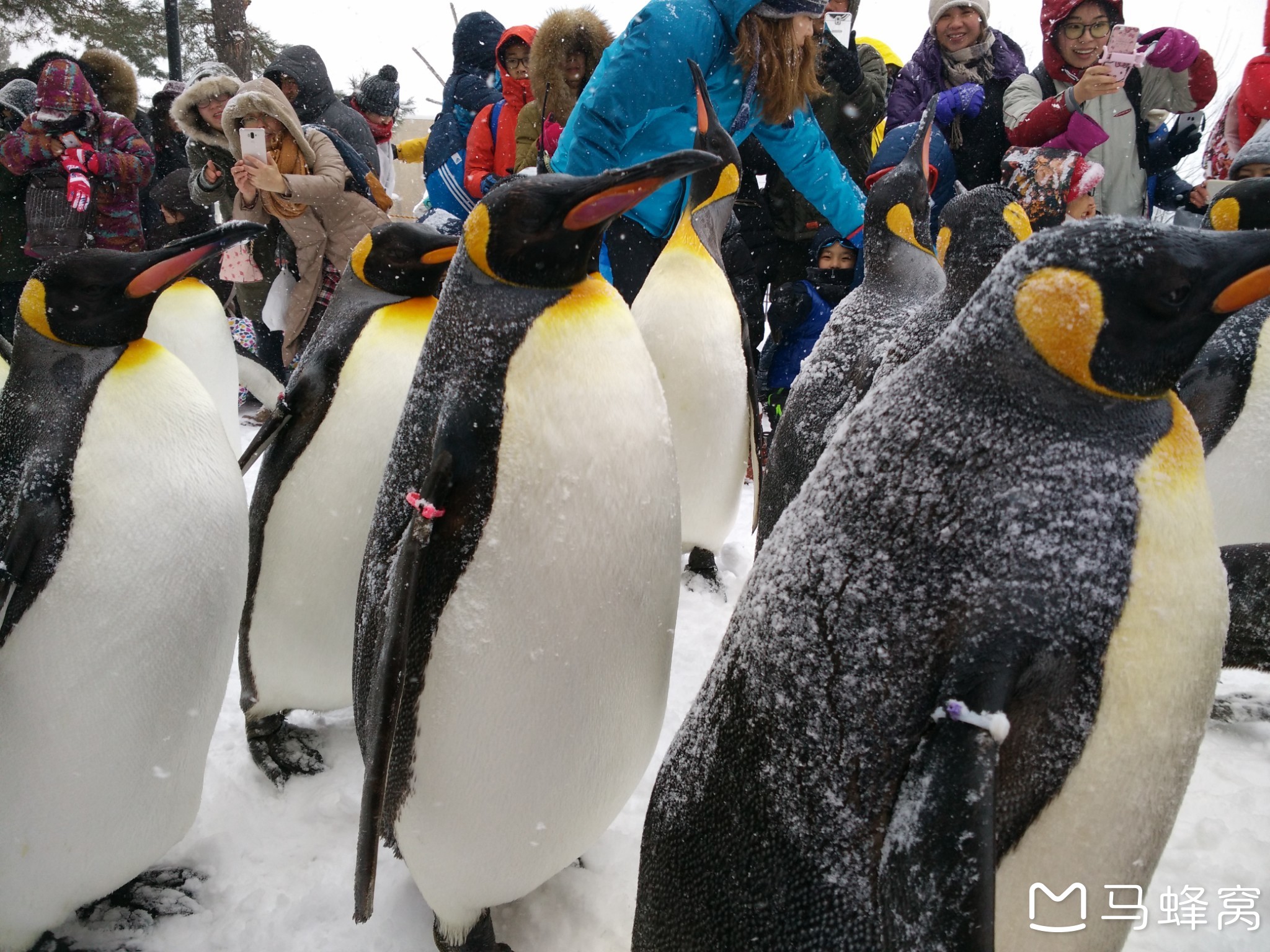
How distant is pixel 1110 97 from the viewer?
2941 mm

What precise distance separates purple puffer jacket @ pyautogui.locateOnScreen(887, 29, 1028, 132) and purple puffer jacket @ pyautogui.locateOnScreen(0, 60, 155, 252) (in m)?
3.64

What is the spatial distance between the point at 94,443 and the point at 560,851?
991 mm

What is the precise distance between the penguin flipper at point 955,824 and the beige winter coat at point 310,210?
3.39 meters

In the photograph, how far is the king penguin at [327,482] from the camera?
5.54 ft

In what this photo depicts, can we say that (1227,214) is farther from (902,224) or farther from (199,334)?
(199,334)

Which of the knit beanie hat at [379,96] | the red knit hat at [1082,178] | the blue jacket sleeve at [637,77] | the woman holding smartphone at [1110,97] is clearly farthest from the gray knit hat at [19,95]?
the red knit hat at [1082,178]

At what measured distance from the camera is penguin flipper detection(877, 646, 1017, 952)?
2.35 ft

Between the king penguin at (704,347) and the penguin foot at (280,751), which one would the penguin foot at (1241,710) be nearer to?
the king penguin at (704,347)

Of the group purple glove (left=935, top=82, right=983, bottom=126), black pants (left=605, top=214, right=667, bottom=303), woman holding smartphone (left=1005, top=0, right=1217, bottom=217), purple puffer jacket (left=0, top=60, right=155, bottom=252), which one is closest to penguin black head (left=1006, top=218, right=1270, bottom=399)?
black pants (left=605, top=214, right=667, bottom=303)

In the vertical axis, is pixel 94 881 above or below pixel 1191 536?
below

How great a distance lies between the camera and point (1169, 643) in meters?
0.80

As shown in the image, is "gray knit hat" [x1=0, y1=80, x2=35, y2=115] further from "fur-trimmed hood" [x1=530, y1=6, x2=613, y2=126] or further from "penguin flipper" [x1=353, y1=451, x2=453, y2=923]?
"penguin flipper" [x1=353, y1=451, x2=453, y2=923]

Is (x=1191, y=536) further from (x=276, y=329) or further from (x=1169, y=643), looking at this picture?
(x=276, y=329)

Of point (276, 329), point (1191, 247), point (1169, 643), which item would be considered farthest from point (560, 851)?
point (276, 329)
